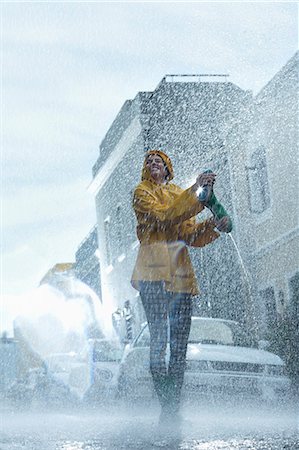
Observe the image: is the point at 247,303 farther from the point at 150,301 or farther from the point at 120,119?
the point at 150,301

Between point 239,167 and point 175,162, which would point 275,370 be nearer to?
point 239,167

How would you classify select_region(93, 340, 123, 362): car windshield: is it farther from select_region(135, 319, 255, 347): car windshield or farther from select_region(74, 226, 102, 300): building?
select_region(74, 226, 102, 300): building

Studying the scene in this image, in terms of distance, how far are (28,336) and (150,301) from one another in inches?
2067

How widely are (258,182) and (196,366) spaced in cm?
1308

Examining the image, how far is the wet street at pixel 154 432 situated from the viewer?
11.7 feet

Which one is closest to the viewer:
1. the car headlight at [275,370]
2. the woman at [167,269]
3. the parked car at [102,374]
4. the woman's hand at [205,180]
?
the woman's hand at [205,180]

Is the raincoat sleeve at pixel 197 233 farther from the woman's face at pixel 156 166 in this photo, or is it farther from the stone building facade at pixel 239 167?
the stone building facade at pixel 239 167

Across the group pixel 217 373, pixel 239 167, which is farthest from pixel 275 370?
pixel 239 167

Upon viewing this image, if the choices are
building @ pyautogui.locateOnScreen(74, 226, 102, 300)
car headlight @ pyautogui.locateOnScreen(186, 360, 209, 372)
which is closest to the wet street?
car headlight @ pyautogui.locateOnScreen(186, 360, 209, 372)

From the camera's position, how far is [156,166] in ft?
17.3

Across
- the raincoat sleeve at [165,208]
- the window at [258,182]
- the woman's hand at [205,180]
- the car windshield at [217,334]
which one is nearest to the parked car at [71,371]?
the car windshield at [217,334]

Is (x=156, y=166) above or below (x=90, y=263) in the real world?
below

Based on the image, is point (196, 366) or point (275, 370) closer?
point (196, 366)

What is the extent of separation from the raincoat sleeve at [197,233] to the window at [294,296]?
9567mm
